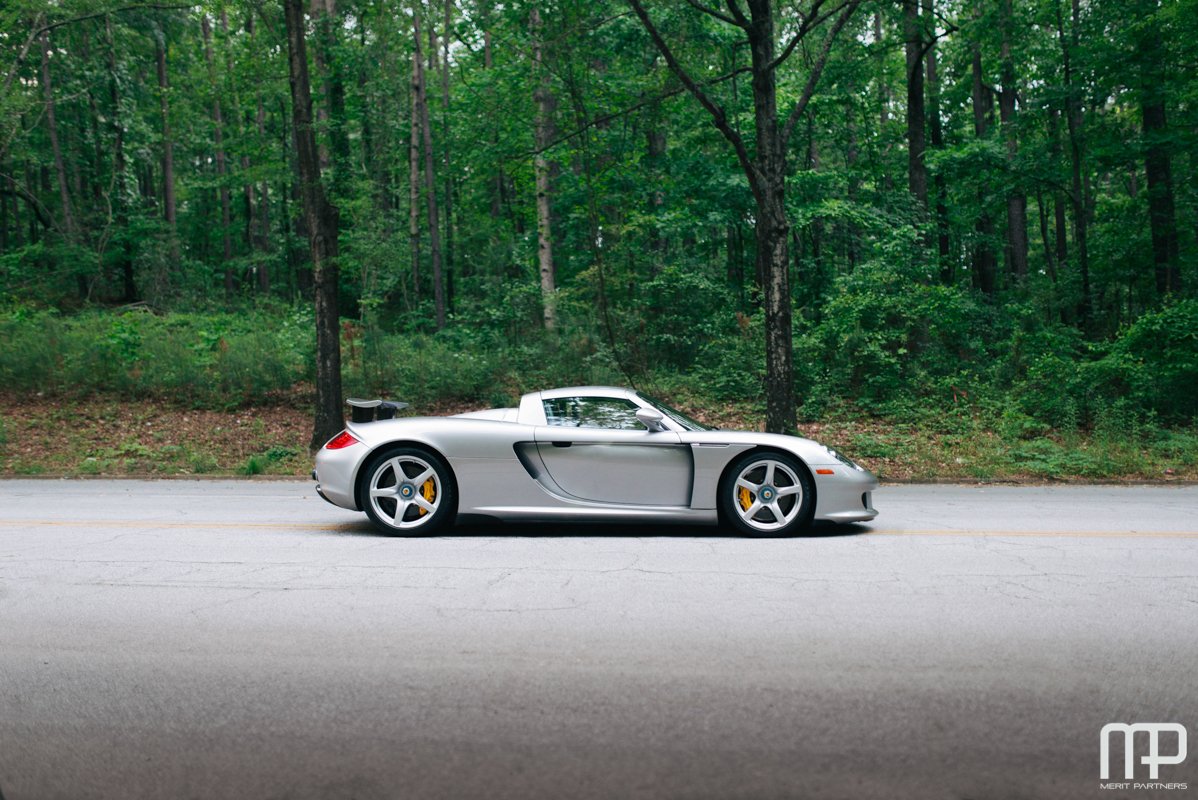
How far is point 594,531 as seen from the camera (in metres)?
7.59

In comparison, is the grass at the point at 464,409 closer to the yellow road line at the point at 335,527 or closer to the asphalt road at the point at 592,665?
the yellow road line at the point at 335,527

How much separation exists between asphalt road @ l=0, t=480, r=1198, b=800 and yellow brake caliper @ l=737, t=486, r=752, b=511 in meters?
0.32

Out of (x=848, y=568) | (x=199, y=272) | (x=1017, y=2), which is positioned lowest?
(x=848, y=568)

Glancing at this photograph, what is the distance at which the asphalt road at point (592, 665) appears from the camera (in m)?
3.05

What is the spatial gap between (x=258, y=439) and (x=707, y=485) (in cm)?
Answer: 1094

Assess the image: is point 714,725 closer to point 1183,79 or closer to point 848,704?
point 848,704

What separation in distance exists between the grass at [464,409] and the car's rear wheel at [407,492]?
6.14 m

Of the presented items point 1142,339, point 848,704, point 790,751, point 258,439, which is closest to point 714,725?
point 790,751

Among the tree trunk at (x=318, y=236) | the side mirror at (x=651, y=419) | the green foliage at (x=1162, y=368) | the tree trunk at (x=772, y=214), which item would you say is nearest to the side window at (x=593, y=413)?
the side mirror at (x=651, y=419)

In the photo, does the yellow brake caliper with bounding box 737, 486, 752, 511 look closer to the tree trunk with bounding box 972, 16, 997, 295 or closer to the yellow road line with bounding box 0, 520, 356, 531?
the yellow road line with bounding box 0, 520, 356, 531

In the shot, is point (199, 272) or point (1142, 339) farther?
point (199, 272)

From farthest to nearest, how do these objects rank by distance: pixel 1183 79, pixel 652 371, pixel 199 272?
pixel 199 272, pixel 652 371, pixel 1183 79

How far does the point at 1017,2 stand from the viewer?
73.2 ft
